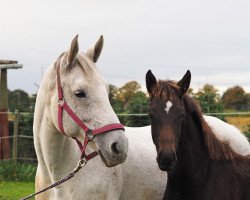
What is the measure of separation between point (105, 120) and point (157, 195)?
1.48 meters

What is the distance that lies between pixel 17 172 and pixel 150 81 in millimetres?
7995

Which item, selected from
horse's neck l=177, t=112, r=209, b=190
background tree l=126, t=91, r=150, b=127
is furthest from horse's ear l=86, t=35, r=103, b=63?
background tree l=126, t=91, r=150, b=127

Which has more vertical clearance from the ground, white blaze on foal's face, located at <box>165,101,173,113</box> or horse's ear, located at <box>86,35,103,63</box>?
horse's ear, located at <box>86,35,103,63</box>

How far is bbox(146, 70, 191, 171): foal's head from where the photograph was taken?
4094 mm

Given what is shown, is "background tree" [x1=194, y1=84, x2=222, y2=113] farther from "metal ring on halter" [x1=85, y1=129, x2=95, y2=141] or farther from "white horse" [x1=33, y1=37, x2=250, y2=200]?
"metal ring on halter" [x1=85, y1=129, x2=95, y2=141]

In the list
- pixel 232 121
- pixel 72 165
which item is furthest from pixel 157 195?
pixel 232 121

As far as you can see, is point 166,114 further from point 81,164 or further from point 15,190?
point 15,190

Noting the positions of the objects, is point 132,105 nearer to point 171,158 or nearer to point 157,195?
point 157,195

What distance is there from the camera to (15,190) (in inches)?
407

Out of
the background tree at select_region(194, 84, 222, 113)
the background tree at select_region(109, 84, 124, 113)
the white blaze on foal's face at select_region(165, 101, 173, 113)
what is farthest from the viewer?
the background tree at select_region(109, 84, 124, 113)

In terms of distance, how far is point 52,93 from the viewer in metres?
3.96

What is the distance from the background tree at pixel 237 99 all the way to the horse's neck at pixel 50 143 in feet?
43.8

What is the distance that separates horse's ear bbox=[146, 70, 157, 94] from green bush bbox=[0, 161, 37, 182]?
762cm

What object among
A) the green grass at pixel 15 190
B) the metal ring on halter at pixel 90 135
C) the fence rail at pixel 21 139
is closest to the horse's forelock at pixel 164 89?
the metal ring on halter at pixel 90 135
